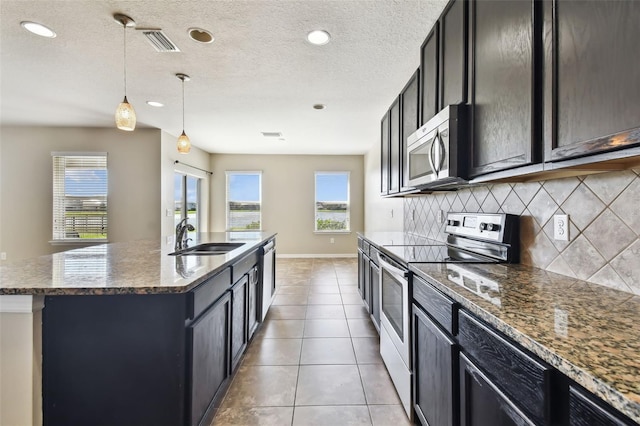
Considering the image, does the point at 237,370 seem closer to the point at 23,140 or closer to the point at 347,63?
the point at 347,63

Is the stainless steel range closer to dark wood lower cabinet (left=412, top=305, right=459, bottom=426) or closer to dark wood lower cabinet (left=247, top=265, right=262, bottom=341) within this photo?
dark wood lower cabinet (left=412, top=305, right=459, bottom=426)

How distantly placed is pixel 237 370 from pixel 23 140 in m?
5.60

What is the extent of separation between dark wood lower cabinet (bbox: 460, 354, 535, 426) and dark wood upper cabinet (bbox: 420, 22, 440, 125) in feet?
4.85

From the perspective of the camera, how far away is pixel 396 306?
75.2 inches

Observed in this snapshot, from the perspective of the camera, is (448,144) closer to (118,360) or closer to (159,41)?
(118,360)

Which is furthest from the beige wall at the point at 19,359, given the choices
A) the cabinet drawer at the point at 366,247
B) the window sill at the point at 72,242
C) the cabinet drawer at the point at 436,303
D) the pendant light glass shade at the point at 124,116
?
the window sill at the point at 72,242

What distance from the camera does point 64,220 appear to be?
500 cm

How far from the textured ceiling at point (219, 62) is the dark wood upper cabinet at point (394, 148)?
13.1 inches

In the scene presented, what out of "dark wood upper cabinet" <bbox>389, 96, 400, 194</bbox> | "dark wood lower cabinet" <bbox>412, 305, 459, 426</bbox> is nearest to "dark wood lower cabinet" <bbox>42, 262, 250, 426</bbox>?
"dark wood lower cabinet" <bbox>412, 305, 459, 426</bbox>

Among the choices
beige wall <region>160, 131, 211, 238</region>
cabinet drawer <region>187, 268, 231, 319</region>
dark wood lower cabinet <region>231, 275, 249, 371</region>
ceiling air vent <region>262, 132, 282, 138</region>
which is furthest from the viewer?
ceiling air vent <region>262, 132, 282, 138</region>

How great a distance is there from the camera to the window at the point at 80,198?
4969mm

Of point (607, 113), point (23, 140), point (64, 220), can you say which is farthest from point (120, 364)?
point (23, 140)

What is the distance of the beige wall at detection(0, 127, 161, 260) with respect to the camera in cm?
491

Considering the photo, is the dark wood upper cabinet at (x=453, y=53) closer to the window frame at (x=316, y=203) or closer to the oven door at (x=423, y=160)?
the oven door at (x=423, y=160)
